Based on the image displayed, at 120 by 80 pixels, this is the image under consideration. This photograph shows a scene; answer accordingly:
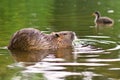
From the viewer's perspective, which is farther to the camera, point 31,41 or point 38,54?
point 31,41

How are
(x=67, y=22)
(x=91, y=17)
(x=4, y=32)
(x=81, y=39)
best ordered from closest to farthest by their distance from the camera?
(x=81, y=39)
(x=4, y=32)
(x=67, y=22)
(x=91, y=17)

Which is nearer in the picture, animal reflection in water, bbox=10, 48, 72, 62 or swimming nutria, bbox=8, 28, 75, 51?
animal reflection in water, bbox=10, 48, 72, 62

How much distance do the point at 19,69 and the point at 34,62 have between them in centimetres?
125

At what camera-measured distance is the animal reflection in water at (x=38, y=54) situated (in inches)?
492

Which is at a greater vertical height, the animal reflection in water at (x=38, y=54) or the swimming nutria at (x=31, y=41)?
the swimming nutria at (x=31, y=41)

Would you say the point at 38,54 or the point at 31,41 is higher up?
the point at 31,41

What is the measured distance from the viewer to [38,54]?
13422 mm

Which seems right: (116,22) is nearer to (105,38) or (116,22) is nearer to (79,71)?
(105,38)

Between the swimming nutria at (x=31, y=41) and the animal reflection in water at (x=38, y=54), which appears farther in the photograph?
the swimming nutria at (x=31, y=41)

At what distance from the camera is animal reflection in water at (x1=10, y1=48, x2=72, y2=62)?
12500 millimetres

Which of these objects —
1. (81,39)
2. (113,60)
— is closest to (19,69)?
(113,60)

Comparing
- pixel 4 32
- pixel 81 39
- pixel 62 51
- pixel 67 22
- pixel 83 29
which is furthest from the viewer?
pixel 67 22

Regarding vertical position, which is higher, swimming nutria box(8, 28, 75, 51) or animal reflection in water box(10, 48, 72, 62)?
swimming nutria box(8, 28, 75, 51)

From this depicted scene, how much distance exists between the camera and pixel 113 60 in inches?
468
